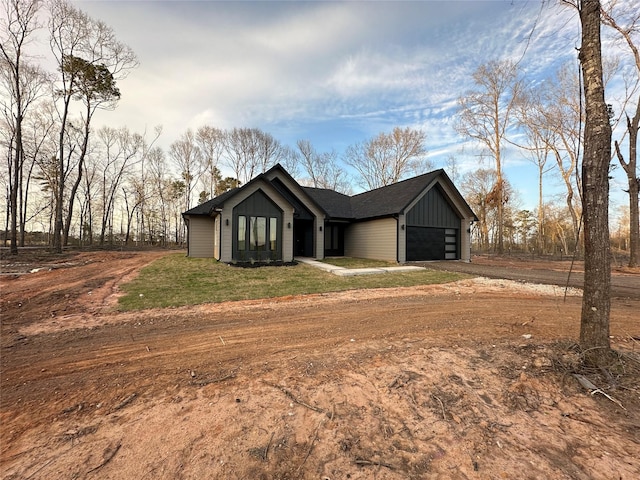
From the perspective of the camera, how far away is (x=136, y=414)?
7.85 feet

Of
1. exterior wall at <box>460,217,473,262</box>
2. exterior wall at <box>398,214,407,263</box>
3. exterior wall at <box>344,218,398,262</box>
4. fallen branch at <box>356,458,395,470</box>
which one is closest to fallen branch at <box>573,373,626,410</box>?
fallen branch at <box>356,458,395,470</box>

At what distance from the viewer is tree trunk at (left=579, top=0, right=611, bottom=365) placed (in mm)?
3027

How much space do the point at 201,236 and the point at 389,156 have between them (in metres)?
22.7

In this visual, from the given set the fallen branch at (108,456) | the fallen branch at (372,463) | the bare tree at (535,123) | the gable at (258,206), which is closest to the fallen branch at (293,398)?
the fallen branch at (372,463)

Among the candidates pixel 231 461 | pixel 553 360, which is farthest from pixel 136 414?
pixel 553 360

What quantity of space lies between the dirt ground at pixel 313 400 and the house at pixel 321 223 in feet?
28.5

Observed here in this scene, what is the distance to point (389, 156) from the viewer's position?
30578mm

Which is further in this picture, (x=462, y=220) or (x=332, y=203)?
(x=332, y=203)

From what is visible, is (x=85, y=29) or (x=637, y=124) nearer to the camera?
(x=637, y=124)

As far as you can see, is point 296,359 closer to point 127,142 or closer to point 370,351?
point 370,351

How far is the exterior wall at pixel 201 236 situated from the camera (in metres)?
16.2

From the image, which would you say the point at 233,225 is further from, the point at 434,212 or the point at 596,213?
the point at 596,213

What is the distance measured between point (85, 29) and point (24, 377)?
23.8 m

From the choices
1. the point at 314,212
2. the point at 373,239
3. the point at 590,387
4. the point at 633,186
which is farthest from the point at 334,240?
the point at 590,387
